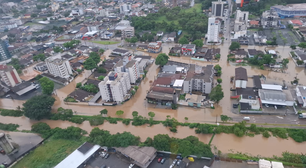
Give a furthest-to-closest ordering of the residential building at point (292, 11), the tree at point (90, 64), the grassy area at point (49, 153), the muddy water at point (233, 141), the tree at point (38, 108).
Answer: the residential building at point (292, 11) < the tree at point (90, 64) < the tree at point (38, 108) < the grassy area at point (49, 153) < the muddy water at point (233, 141)

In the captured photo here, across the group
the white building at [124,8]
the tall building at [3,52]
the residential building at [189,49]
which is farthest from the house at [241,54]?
the white building at [124,8]

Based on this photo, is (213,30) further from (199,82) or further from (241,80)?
(199,82)

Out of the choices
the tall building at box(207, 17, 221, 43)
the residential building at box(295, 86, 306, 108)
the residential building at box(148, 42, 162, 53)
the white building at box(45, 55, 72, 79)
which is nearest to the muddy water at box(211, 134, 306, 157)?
the residential building at box(295, 86, 306, 108)

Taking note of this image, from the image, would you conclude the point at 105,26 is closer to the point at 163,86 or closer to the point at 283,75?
the point at 163,86

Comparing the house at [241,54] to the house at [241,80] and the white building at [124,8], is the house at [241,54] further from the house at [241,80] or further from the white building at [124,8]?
the white building at [124,8]

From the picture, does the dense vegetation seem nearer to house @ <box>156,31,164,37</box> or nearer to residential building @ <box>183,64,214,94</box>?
house @ <box>156,31,164,37</box>
